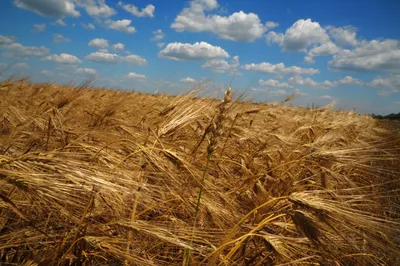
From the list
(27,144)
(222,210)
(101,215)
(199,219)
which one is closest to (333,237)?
(222,210)

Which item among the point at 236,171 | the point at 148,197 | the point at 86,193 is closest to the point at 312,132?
the point at 236,171

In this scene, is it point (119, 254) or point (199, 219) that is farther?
point (199, 219)

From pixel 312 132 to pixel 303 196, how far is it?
2.74 metres

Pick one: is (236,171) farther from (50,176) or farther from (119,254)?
(50,176)

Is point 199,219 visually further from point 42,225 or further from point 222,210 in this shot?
point 42,225

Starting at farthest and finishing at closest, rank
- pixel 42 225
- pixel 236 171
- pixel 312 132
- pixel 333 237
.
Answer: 1. pixel 312 132
2. pixel 236 171
3. pixel 333 237
4. pixel 42 225

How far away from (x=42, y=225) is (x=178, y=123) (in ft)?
2.88

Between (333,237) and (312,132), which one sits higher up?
(312,132)

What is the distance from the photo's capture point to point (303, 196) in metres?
1.21

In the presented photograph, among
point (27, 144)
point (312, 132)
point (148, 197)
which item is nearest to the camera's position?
point (148, 197)

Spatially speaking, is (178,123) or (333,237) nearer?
(333,237)

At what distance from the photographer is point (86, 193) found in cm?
99

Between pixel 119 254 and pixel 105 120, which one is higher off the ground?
pixel 105 120

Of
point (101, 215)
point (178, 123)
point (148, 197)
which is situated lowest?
point (101, 215)
